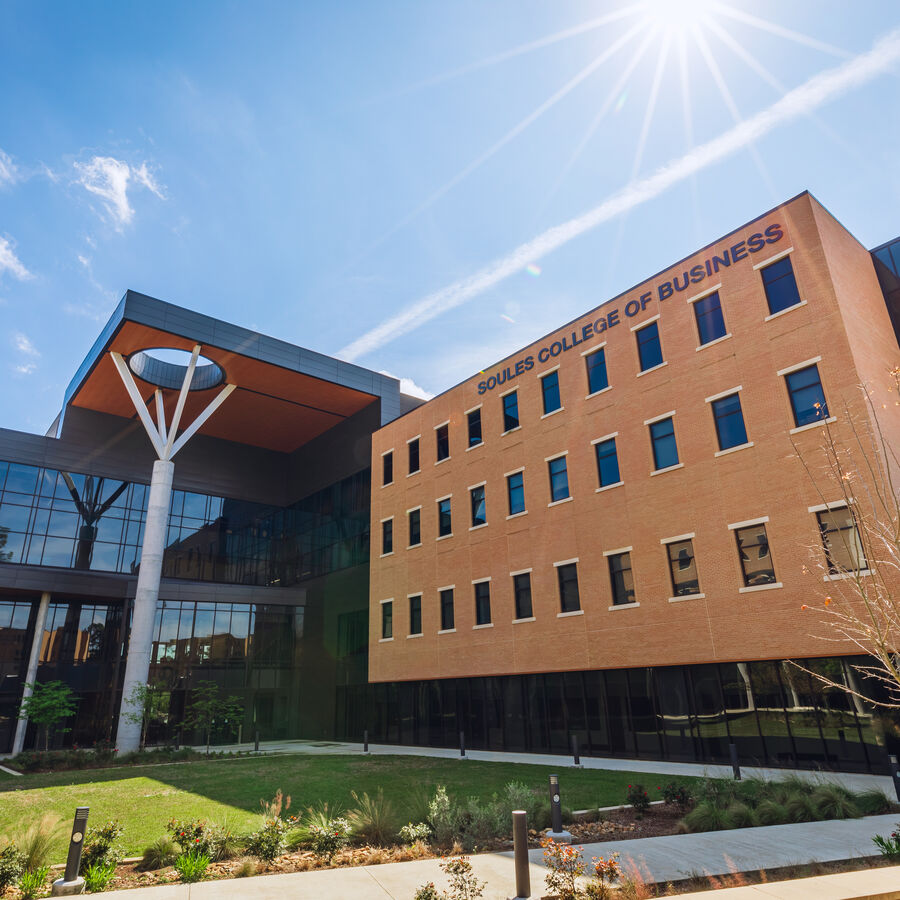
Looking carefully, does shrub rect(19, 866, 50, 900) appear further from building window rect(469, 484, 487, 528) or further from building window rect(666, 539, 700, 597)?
building window rect(469, 484, 487, 528)

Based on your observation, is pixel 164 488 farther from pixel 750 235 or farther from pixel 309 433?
pixel 750 235

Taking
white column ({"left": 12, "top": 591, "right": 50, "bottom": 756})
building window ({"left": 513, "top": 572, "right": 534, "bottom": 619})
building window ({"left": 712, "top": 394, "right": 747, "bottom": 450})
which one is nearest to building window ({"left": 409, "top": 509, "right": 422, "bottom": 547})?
building window ({"left": 513, "top": 572, "right": 534, "bottom": 619})

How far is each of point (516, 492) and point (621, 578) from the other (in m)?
7.10

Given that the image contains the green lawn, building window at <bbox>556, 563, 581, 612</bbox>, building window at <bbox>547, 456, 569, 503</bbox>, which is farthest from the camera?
building window at <bbox>547, 456, 569, 503</bbox>

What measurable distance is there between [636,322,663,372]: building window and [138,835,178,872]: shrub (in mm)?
21467

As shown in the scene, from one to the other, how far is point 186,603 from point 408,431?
61.0ft

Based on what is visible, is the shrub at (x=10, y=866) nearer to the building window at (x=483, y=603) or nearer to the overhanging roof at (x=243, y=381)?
the building window at (x=483, y=603)

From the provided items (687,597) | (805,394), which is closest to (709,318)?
(805,394)

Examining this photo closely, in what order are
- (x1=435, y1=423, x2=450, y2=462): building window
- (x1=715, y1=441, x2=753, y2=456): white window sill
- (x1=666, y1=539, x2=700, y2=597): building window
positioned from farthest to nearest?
→ (x1=435, y1=423, x2=450, y2=462): building window
(x1=666, y1=539, x2=700, y2=597): building window
(x1=715, y1=441, x2=753, y2=456): white window sill

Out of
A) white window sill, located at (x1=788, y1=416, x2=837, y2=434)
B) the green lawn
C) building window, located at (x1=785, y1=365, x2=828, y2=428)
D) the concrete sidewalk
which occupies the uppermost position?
building window, located at (x1=785, y1=365, x2=828, y2=428)

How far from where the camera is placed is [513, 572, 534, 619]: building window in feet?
92.1

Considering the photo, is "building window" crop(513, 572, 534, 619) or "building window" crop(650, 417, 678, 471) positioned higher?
"building window" crop(650, 417, 678, 471)

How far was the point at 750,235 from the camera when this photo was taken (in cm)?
2295

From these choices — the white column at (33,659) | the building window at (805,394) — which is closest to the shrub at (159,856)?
the building window at (805,394)
